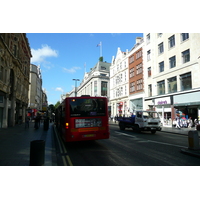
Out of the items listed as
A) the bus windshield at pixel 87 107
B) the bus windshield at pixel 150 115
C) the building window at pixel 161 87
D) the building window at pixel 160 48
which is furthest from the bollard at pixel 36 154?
the building window at pixel 160 48

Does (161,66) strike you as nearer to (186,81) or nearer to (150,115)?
(186,81)

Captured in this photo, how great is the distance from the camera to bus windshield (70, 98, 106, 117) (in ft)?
28.8

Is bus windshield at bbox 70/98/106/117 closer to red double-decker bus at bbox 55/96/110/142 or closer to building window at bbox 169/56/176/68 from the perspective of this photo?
red double-decker bus at bbox 55/96/110/142

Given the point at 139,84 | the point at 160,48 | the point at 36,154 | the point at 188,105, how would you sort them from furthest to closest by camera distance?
1. the point at 139,84
2. the point at 160,48
3. the point at 188,105
4. the point at 36,154

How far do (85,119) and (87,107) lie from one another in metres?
0.68

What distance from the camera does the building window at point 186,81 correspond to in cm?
2266

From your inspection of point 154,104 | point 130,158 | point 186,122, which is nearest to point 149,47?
point 154,104

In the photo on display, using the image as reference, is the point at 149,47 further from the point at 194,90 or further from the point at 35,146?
the point at 35,146

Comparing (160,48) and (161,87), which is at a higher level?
(160,48)

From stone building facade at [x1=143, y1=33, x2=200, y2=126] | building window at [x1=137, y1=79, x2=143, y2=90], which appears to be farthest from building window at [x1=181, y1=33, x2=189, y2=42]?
building window at [x1=137, y1=79, x2=143, y2=90]

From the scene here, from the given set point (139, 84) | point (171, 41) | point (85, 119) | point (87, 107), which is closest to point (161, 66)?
point (171, 41)

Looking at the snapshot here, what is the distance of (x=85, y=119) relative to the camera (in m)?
8.77

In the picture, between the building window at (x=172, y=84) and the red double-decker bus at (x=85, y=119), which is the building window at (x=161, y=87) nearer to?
the building window at (x=172, y=84)

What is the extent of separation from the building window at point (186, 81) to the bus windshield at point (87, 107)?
18.3m
